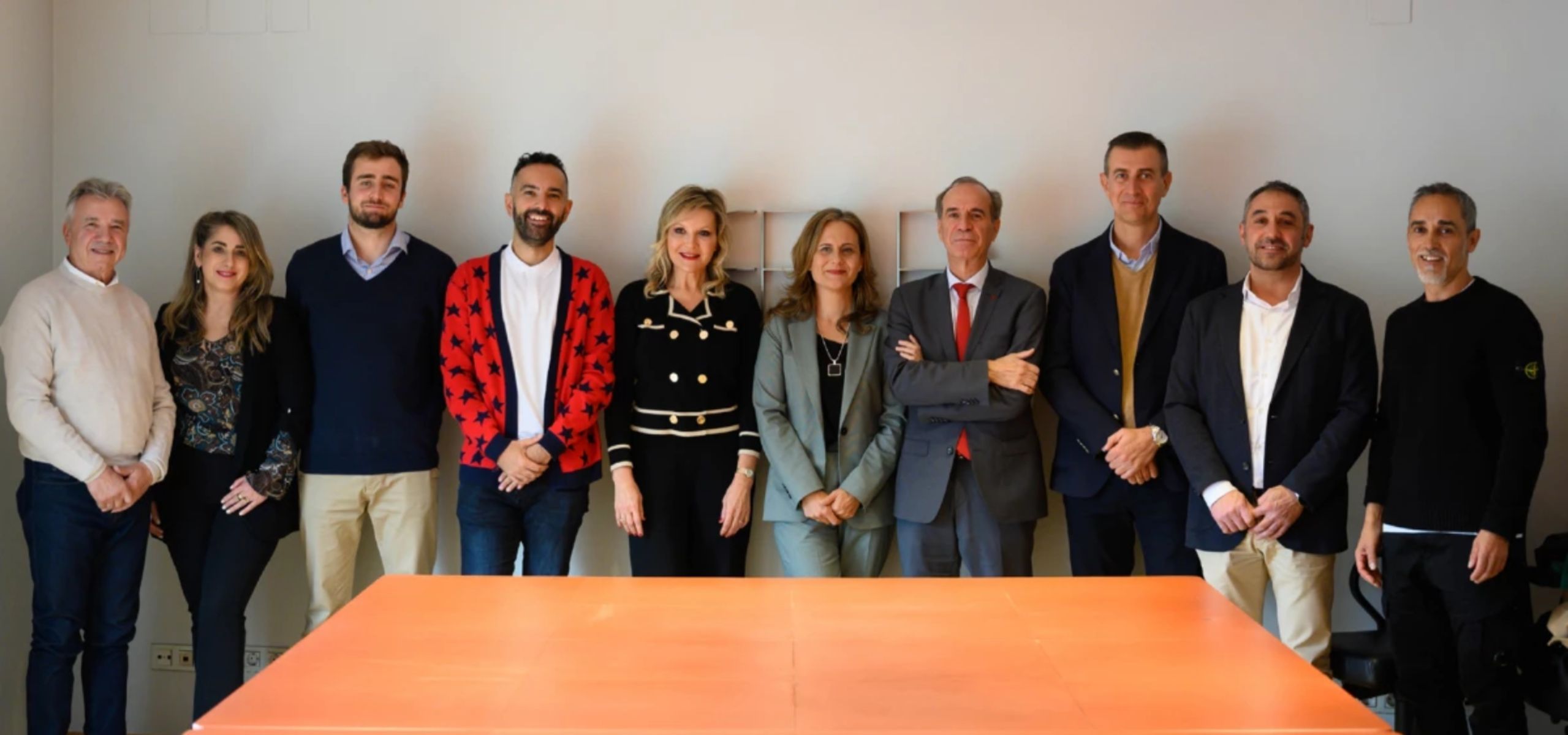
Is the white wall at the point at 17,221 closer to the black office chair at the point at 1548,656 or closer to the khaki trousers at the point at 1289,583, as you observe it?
the khaki trousers at the point at 1289,583

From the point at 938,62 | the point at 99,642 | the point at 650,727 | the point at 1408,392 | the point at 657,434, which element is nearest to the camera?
the point at 650,727

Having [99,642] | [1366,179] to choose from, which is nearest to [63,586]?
[99,642]

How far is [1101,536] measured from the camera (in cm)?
404

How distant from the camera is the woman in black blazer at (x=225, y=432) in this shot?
3957mm

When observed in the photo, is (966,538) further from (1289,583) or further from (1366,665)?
(1366,665)

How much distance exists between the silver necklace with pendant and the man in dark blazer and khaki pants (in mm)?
709

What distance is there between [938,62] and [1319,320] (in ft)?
5.50

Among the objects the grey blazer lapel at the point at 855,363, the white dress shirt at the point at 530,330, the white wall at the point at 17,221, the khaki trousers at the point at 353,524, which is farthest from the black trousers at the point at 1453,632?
the white wall at the point at 17,221

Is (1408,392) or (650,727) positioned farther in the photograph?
(1408,392)

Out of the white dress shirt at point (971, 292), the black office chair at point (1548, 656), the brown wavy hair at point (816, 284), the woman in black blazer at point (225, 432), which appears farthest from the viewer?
→ the brown wavy hair at point (816, 284)

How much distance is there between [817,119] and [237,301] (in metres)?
2.19

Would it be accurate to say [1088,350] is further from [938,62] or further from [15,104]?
[15,104]

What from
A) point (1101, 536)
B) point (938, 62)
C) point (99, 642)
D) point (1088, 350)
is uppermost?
point (938, 62)

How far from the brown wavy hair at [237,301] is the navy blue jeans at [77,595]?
598 mm
